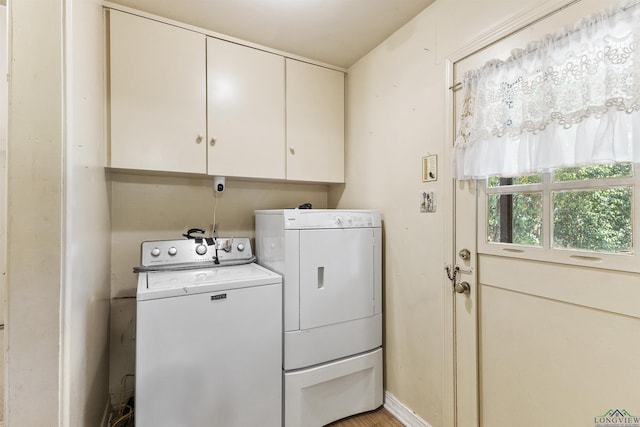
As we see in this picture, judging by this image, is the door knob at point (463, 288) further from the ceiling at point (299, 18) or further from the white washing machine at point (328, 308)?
the ceiling at point (299, 18)

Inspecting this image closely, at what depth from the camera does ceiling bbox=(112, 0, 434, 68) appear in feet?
5.10

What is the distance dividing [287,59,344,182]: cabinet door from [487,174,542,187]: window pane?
3.87ft

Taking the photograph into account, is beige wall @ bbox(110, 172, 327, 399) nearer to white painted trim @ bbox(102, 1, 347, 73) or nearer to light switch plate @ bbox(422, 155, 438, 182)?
white painted trim @ bbox(102, 1, 347, 73)

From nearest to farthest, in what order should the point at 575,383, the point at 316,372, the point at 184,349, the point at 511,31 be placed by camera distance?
the point at 575,383, the point at 511,31, the point at 184,349, the point at 316,372

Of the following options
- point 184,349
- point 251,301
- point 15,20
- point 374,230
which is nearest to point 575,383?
point 374,230

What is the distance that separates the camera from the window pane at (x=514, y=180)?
114cm

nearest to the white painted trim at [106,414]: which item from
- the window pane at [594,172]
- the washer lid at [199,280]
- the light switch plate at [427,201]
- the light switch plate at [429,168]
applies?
the washer lid at [199,280]

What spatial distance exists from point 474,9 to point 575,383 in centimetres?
162

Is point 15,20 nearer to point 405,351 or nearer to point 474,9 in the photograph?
point 474,9

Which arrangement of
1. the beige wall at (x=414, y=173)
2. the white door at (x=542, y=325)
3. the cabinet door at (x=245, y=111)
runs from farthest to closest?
1. the cabinet door at (x=245, y=111)
2. the beige wall at (x=414, y=173)
3. the white door at (x=542, y=325)

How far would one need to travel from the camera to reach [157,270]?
168 centimetres

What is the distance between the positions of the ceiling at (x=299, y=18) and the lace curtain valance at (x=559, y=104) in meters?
0.69

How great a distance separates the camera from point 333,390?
1.70m

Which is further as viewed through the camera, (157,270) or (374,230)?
(374,230)
